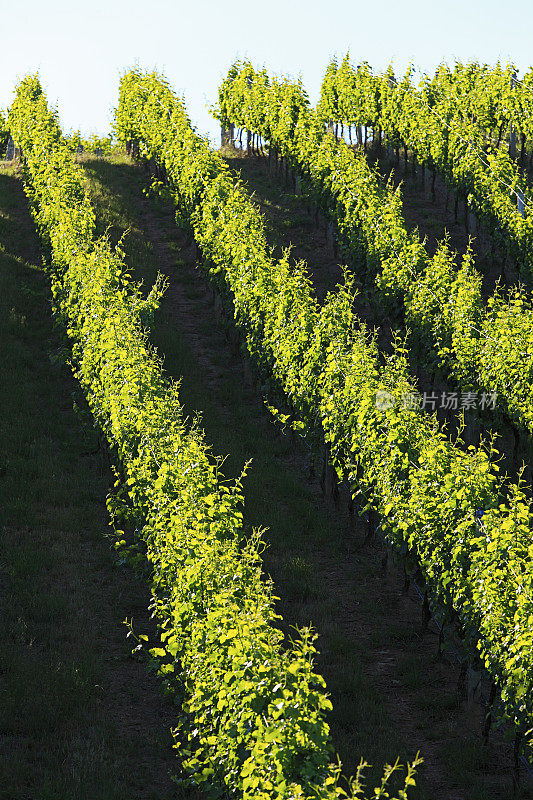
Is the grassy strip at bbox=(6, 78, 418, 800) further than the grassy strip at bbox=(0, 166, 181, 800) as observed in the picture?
No

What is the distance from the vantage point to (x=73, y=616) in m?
11.9

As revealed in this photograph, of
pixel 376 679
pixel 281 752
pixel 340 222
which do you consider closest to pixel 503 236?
pixel 340 222

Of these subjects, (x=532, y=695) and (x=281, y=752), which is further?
(x=532, y=695)

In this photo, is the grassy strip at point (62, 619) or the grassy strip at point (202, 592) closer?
the grassy strip at point (202, 592)

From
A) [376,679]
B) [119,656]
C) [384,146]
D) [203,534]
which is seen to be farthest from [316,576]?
[384,146]

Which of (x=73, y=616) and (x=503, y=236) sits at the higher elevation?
(x=503, y=236)

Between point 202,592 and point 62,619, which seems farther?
point 62,619

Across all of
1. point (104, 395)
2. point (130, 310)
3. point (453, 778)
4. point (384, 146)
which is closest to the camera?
point (453, 778)

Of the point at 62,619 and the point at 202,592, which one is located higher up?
the point at 202,592

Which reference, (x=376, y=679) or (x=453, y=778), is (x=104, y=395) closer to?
(x=376, y=679)

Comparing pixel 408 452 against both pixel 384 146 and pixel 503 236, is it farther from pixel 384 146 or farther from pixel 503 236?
pixel 384 146

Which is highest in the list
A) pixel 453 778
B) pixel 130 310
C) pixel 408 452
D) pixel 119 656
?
pixel 130 310

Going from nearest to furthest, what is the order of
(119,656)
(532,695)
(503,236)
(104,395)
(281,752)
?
(281,752)
(532,695)
(119,656)
(104,395)
(503,236)

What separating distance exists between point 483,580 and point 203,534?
3423 millimetres
